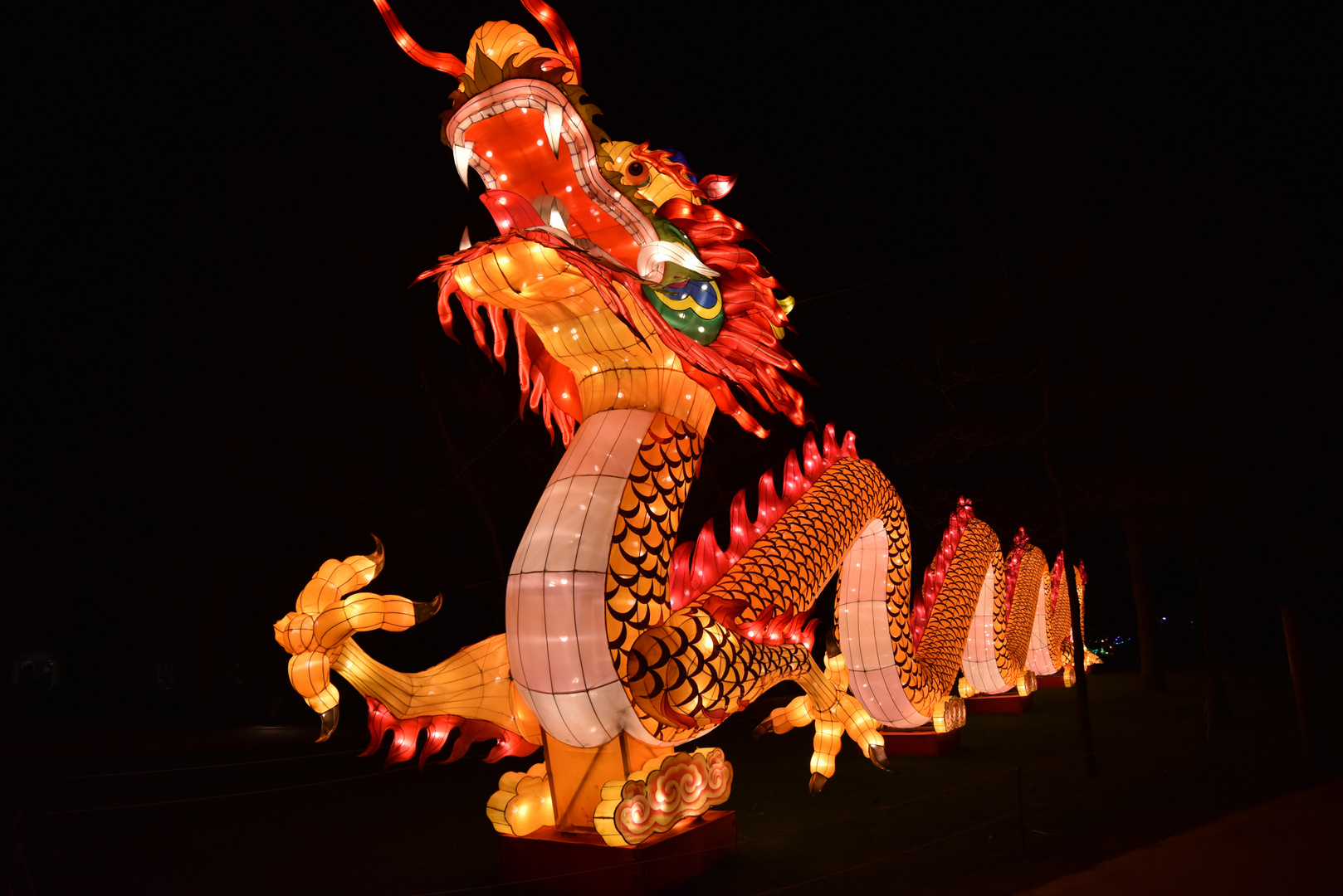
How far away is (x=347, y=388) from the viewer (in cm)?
1236

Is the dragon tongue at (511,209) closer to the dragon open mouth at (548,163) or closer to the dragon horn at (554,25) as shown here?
the dragon open mouth at (548,163)

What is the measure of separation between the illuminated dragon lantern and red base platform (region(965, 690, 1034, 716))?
7.85 metres

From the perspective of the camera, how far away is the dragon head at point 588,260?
3.95 meters

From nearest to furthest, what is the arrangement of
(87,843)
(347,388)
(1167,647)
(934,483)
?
(87,843) < (347,388) < (934,483) < (1167,647)

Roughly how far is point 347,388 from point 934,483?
11.1 m

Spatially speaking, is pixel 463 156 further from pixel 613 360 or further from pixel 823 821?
pixel 823 821

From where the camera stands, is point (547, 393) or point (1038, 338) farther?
point (1038, 338)

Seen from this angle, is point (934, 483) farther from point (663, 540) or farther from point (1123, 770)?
point (663, 540)

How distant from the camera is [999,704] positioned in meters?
11.7

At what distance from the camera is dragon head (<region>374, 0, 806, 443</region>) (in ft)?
12.9

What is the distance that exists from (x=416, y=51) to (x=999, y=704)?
1080cm

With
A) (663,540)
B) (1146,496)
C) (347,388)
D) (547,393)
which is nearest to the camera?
(663,540)

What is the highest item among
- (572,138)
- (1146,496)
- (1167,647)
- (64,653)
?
(572,138)

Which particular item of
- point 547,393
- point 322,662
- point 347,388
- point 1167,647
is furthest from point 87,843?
point 1167,647
